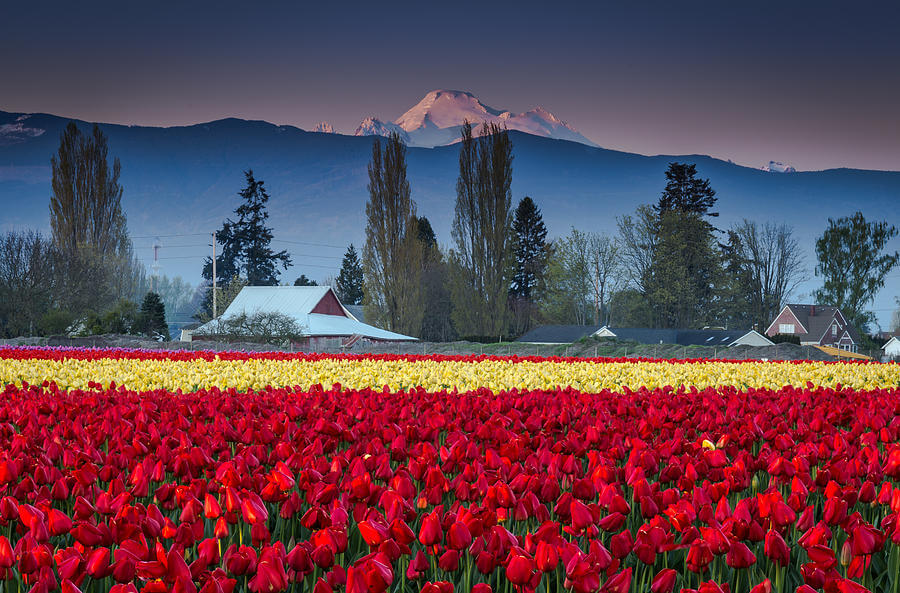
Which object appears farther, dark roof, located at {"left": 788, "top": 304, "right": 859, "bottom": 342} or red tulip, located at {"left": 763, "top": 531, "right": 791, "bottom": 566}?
dark roof, located at {"left": 788, "top": 304, "right": 859, "bottom": 342}

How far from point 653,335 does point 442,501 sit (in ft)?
165

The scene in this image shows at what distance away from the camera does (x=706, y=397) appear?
293 inches

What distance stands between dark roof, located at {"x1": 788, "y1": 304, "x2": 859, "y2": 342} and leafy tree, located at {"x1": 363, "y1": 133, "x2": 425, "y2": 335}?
3669 centimetres

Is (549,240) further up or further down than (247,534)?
further up

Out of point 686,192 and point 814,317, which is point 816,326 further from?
point 686,192

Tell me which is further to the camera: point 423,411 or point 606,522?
point 423,411

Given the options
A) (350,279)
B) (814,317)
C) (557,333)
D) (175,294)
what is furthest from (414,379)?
(175,294)

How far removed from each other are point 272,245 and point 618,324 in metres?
30.8

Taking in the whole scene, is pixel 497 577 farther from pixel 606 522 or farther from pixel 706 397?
pixel 706 397

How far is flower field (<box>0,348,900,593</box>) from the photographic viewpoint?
8.05 ft

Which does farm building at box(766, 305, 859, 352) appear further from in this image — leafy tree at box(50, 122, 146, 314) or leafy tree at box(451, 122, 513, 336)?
leafy tree at box(50, 122, 146, 314)

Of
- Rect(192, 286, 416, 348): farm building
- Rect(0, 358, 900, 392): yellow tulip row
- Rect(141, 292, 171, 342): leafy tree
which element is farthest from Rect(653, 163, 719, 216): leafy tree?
Rect(0, 358, 900, 392): yellow tulip row

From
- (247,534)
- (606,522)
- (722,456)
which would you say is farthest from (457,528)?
(722,456)

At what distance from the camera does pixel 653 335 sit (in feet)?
172
